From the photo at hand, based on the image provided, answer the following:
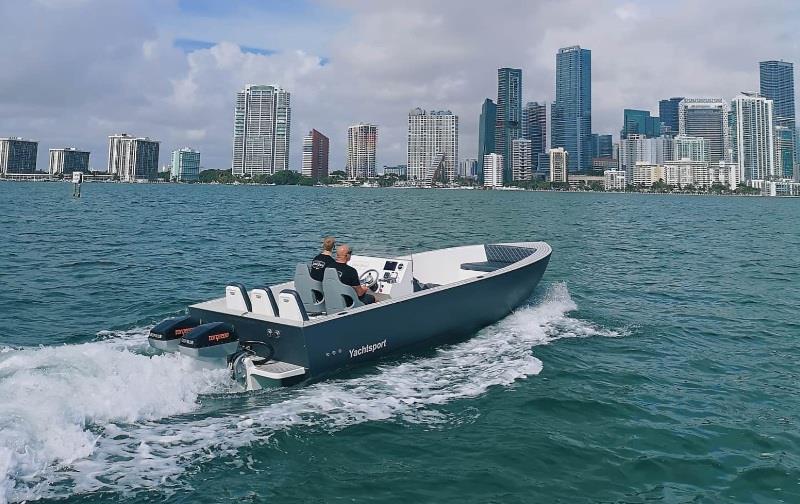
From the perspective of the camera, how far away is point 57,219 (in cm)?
3700

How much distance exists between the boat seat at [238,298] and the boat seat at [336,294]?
45.9 inches

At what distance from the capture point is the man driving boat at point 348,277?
8406 millimetres

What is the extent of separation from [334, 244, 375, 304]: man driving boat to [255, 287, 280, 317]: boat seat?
3.70 ft

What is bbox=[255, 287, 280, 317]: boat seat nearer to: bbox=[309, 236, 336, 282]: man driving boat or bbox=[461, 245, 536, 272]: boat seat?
bbox=[309, 236, 336, 282]: man driving boat

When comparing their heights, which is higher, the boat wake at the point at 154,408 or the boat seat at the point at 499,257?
the boat seat at the point at 499,257

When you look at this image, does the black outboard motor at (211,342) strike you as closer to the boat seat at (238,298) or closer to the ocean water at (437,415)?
the ocean water at (437,415)

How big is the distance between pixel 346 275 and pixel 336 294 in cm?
31

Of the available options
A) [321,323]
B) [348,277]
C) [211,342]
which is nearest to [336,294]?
[348,277]

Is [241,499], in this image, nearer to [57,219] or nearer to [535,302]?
[535,302]

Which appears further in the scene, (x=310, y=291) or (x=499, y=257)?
(x=499, y=257)

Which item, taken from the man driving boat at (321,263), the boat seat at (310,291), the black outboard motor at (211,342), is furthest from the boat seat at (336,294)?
the black outboard motor at (211,342)

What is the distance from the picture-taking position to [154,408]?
6.20 metres

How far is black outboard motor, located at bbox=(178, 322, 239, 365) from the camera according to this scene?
689 centimetres

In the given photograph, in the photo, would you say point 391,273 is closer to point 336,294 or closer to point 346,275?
point 346,275
